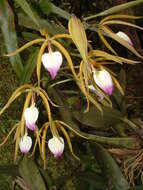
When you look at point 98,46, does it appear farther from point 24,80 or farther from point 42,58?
point 42,58

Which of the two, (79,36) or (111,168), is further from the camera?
(111,168)

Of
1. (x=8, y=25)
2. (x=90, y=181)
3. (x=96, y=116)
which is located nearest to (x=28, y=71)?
(x=8, y=25)

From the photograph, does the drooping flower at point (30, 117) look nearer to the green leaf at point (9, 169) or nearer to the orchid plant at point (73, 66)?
the orchid plant at point (73, 66)

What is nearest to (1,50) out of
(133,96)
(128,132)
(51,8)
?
(51,8)

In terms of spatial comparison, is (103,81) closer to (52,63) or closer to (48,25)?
(52,63)

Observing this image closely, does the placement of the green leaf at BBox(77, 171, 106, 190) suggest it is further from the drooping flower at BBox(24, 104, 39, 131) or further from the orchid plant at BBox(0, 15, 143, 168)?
the drooping flower at BBox(24, 104, 39, 131)
